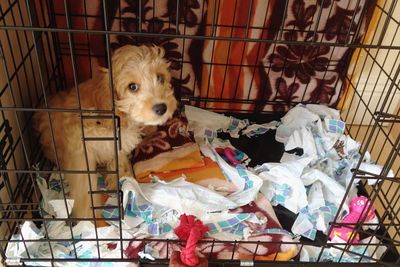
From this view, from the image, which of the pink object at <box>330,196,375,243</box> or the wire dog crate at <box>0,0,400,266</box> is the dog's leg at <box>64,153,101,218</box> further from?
the pink object at <box>330,196,375,243</box>

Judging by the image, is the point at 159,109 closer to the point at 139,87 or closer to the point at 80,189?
the point at 139,87

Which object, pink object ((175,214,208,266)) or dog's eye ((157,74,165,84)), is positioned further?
dog's eye ((157,74,165,84))

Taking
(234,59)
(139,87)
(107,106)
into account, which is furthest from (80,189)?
(234,59)

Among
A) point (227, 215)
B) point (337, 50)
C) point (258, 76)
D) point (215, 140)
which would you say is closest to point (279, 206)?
point (227, 215)

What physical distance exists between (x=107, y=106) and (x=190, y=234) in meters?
0.57

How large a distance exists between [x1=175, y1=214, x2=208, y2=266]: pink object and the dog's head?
1.34 ft

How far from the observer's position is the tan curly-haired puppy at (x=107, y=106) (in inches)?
62.6

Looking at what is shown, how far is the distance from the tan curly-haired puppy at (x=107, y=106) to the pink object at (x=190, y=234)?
356 mm

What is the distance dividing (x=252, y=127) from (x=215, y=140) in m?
0.26

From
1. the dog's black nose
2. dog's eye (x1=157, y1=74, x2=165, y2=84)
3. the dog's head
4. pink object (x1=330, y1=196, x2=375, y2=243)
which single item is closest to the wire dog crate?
pink object (x1=330, y1=196, x2=375, y2=243)

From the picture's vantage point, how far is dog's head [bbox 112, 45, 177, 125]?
1594mm

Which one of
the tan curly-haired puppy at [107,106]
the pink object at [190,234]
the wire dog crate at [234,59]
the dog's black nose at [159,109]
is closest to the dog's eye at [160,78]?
the tan curly-haired puppy at [107,106]

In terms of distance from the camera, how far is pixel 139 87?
5.31 ft

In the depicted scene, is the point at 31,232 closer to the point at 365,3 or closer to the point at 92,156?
the point at 92,156
